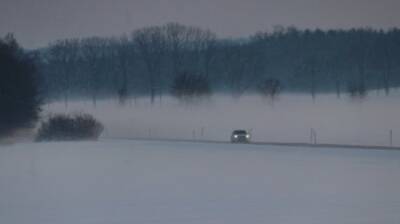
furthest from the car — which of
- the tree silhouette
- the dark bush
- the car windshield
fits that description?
the tree silhouette

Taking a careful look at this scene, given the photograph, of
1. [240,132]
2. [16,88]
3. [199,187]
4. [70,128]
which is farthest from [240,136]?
[199,187]

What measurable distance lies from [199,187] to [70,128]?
2770 cm

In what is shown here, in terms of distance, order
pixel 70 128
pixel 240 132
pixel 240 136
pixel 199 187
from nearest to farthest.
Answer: pixel 199 187, pixel 70 128, pixel 240 136, pixel 240 132

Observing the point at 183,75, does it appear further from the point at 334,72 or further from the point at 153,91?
the point at 334,72

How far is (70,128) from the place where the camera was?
148 ft

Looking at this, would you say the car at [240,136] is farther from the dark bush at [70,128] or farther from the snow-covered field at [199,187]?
the snow-covered field at [199,187]

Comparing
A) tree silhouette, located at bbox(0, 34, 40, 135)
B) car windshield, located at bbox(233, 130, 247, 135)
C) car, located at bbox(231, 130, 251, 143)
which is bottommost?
car, located at bbox(231, 130, 251, 143)

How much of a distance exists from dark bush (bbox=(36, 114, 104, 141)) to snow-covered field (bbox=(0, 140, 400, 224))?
44.1ft

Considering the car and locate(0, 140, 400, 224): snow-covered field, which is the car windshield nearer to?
the car

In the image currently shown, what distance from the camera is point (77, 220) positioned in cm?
1340

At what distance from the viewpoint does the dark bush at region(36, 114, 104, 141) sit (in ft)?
146

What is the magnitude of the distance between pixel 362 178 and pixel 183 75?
29844 millimetres

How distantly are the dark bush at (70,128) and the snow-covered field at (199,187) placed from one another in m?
13.5

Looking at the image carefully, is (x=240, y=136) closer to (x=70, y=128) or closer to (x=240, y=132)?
(x=240, y=132)
